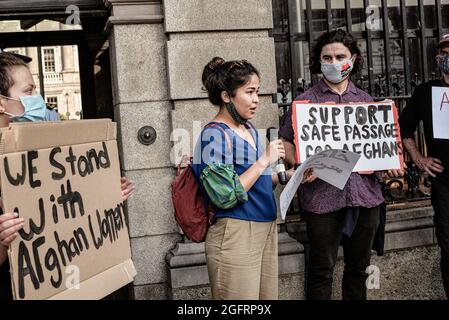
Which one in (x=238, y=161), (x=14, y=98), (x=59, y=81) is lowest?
(x=238, y=161)

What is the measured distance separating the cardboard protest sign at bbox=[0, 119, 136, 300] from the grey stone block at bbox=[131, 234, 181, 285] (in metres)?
2.03

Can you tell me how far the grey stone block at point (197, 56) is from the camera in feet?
16.5

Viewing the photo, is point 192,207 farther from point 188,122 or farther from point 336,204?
point 188,122

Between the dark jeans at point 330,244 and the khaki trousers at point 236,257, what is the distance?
0.93 m

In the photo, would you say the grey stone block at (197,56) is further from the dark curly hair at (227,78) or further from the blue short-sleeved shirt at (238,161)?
the blue short-sleeved shirt at (238,161)

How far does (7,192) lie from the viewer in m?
2.45

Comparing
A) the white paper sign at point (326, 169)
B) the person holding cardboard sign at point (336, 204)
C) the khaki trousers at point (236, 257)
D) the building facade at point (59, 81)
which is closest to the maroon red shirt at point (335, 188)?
the person holding cardboard sign at point (336, 204)

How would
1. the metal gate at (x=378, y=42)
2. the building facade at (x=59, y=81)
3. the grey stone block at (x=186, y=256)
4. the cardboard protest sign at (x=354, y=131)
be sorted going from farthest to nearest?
the building facade at (x=59, y=81) → the metal gate at (x=378, y=42) → the grey stone block at (x=186, y=256) → the cardboard protest sign at (x=354, y=131)

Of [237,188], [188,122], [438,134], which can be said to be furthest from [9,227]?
[438,134]

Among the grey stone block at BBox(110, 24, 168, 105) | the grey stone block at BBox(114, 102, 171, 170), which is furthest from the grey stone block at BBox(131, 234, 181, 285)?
the grey stone block at BBox(110, 24, 168, 105)

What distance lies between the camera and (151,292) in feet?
16.9

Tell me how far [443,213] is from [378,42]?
1930 mm

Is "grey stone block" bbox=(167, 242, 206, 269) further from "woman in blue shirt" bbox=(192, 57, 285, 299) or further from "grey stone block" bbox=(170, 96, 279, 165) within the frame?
"woman in blue shirt" bbox=(192, 57, 285, 299)

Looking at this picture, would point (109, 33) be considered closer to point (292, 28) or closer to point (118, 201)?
point (292, 28)
